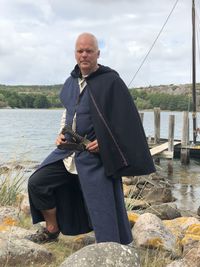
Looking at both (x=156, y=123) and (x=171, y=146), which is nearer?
(x=171, y=146)

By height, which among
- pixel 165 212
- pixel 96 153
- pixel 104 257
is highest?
pixel 96 153

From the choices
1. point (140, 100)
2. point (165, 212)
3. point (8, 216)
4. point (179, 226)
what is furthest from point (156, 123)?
point (140, 100)

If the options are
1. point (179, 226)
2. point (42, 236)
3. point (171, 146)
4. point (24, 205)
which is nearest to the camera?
point (42, 236)

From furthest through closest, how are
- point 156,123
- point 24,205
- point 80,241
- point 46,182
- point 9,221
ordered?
point 156,123, point 24,205, point 9,221, point 80,241, point 46,182

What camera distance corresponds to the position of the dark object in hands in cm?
374

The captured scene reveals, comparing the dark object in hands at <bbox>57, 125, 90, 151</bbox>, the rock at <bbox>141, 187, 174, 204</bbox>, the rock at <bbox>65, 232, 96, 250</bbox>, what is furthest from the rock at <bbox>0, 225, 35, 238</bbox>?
the rock at <bbox>141, 187, 174, 204</bbox>

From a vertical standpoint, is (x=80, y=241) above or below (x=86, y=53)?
below

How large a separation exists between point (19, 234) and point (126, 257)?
1.61 meters

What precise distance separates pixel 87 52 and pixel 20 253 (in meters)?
1.72

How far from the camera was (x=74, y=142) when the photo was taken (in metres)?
3.80

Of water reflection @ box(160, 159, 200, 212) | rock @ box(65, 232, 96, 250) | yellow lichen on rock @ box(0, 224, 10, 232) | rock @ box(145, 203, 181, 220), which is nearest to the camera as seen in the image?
rock @ box(65, 232, 96, 250)

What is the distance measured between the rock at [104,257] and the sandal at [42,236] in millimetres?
1267

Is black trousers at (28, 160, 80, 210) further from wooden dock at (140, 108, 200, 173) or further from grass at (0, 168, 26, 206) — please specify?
wooden dock at (140, 108, 200, 173)

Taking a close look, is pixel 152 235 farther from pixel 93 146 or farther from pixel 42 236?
pixel 93 146
